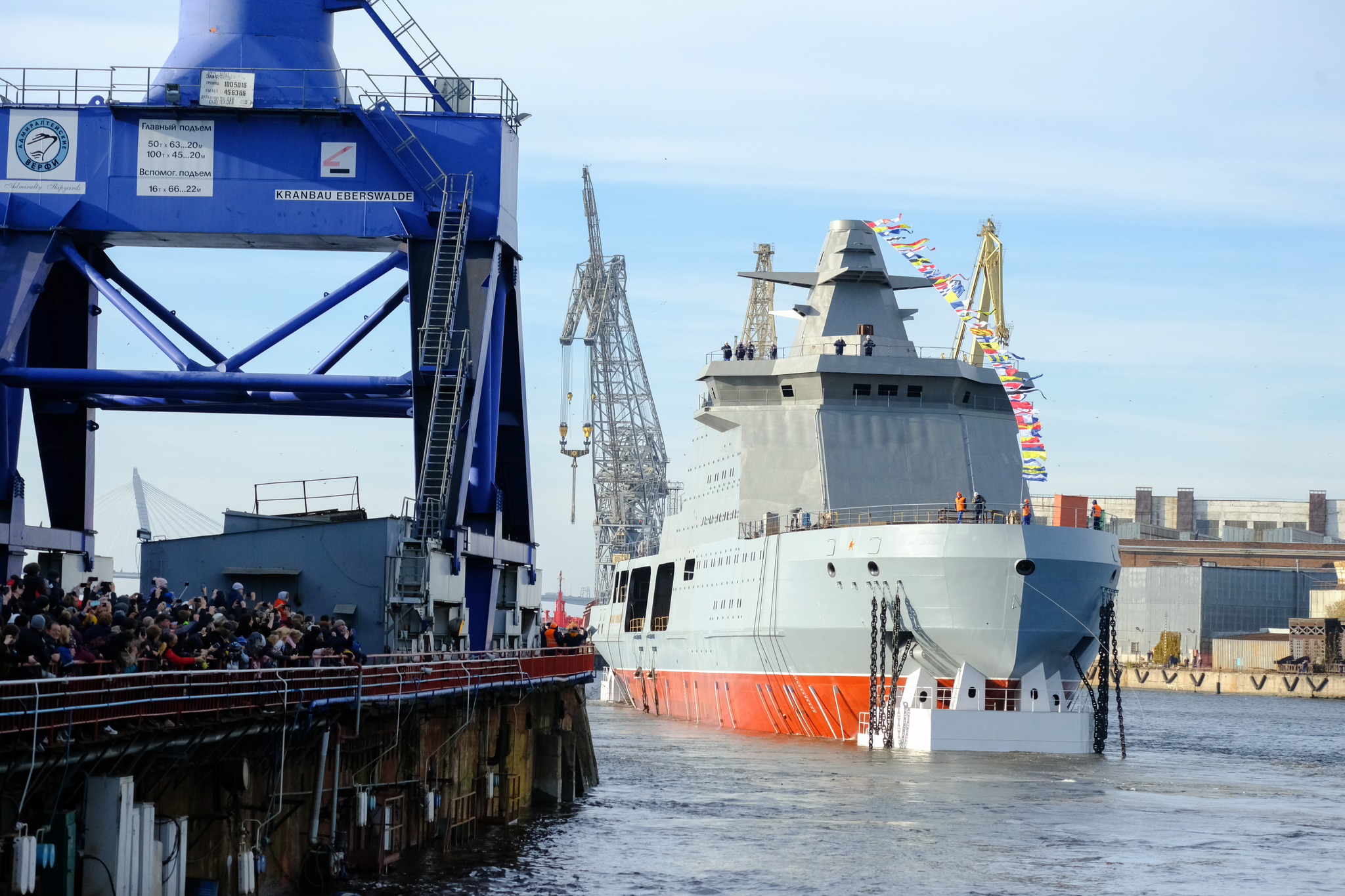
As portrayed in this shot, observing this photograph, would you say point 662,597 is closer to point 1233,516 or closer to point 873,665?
point 873,665

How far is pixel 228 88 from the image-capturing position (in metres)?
28.9

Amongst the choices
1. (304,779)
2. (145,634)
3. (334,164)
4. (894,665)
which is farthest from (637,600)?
(145,634)

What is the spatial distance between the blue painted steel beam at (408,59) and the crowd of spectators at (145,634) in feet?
39.9

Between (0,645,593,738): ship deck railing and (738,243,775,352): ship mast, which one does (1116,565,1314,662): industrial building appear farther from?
(0,645,593,738): ship deck railing

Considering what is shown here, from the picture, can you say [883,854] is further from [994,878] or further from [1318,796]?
[1318,796]

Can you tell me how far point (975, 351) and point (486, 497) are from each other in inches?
1161

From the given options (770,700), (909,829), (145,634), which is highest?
(145,634)

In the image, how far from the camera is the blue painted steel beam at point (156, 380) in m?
28.0

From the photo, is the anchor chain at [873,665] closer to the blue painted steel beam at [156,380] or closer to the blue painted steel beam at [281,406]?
the blue painted steel beam at [281,406]

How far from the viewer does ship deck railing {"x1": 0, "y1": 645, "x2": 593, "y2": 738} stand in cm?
1240

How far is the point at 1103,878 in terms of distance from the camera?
22.5 m

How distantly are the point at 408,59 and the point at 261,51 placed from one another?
283cm

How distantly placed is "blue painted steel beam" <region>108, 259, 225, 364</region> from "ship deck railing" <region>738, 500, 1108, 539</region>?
1716cm

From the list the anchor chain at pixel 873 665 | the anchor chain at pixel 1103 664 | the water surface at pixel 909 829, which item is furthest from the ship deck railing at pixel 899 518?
the water surface at pixel 909 829
